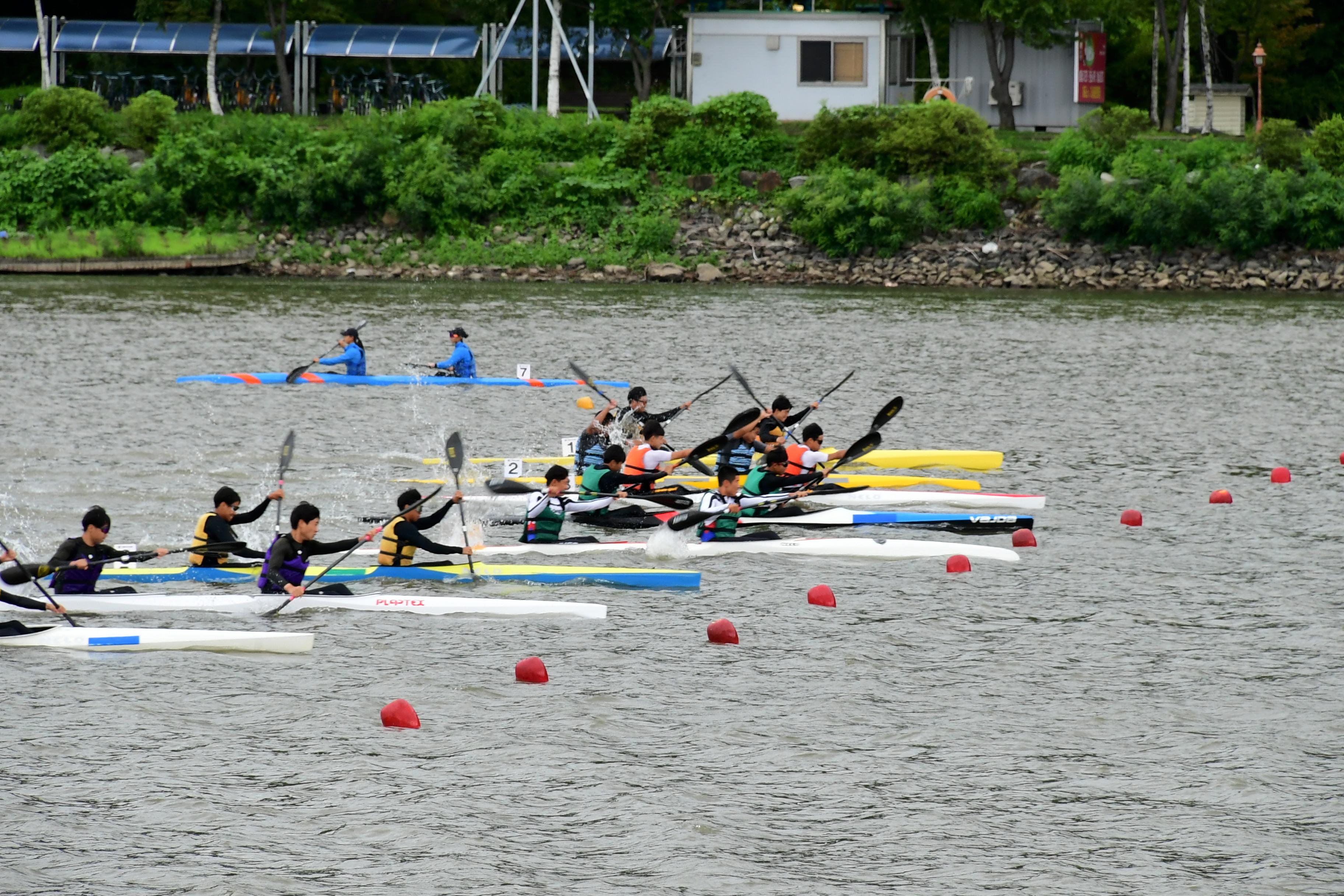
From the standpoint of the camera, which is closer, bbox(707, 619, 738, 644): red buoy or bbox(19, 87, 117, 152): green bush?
bbox(707, 619, 738, 644): red buoy

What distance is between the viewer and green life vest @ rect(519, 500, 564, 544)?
16141 mm

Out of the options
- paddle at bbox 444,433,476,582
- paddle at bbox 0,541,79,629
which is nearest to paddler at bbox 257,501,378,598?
paddle at bbox 444,433,476,582

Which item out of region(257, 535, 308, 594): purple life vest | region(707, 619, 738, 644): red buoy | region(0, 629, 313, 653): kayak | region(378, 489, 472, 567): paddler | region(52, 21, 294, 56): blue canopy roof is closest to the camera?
region(0, 629, 313, 653): kayak

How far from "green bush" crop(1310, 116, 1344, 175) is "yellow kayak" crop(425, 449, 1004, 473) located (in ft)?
107

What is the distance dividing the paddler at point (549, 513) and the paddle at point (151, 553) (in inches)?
121

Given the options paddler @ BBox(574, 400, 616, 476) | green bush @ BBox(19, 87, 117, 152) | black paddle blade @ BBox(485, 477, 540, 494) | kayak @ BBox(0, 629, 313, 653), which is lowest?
kayak @ BBox(0, 629, 313, 653)

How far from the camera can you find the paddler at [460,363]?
89.0ft

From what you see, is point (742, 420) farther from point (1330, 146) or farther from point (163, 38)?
point (163, 38)

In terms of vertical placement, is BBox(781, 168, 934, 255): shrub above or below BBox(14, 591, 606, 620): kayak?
above

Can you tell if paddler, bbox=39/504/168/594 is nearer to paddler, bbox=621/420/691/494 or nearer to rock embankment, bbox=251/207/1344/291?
paddler, bbox=621/420/691/494

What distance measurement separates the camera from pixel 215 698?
11.8 m

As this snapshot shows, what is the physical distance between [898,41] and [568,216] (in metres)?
12.9

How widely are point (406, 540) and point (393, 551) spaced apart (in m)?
0.20

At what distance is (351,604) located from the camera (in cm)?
1388
